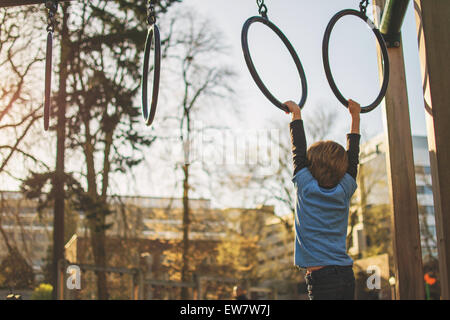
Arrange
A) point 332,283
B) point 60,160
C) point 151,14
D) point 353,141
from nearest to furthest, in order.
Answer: point 332,283
point 353,141
point 151,14
point 60,160

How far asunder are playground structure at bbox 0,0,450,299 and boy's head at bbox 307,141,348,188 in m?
0.65

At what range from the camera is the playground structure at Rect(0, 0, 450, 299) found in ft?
10.5

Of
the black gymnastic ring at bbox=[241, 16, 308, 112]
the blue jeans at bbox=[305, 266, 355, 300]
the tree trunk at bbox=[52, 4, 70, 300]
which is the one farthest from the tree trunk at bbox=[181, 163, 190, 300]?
the blue jeans at bbox=[305, 266, 355, 300]

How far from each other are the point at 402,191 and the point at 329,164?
5.06 ft

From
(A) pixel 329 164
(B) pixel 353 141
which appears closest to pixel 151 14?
(B) pixel 353 141

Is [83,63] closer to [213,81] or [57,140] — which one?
[57,140]

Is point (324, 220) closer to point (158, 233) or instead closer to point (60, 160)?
point (60, 160)

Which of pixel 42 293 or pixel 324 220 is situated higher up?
pixel 324 220

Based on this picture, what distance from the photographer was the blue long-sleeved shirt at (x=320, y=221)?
2.89 m

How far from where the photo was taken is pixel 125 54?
15.8 meters

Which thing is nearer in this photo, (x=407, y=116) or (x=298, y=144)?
(x=298, y=144)

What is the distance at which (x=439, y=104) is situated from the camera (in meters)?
3.22

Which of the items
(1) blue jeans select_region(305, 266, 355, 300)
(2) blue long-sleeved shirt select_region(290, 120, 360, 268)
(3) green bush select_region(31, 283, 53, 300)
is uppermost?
(2) blue long-sleeved shirt select_region(290, 120, 360, 268)

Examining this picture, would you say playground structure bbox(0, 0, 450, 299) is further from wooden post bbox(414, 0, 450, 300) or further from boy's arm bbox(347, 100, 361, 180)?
boy's arm bbox(347, 100, 361, 180)
